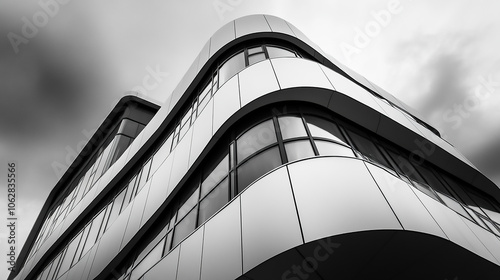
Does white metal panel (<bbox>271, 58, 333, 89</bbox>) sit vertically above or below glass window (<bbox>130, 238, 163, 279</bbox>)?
above

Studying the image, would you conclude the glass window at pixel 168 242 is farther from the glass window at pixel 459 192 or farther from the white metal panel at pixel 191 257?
the glass window at pixel 459 192

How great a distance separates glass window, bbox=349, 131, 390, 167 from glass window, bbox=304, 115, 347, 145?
694 mm

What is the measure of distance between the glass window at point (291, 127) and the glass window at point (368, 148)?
1.90m

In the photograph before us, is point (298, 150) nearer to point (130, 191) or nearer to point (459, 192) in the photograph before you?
point (459, 192)

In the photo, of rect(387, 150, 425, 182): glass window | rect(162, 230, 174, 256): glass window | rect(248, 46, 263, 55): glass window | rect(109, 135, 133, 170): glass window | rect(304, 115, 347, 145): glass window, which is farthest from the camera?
rect(109, 135, 133, 170): glass window

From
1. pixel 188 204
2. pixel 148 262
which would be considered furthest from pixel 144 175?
pixel 188 204

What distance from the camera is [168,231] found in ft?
30.4

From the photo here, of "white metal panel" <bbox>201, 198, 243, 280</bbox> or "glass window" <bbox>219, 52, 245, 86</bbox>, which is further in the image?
"glass window" <bbox>219, 52, 245, 86</bbox>

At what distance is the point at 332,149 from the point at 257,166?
190cm

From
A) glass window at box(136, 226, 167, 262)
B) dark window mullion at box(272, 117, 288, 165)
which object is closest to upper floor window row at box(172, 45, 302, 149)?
dark window mullion at box(272, 117, 288, 165)

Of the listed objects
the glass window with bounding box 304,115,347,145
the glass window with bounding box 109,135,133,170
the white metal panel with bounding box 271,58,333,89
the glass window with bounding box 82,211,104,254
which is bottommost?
the glass window with bounding box 304,115,347,145

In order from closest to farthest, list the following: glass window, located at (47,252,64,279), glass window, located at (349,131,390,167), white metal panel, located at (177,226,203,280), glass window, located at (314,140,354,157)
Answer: white metal panel, located at (177,226,203,280), glass window, located at (314,140,354,157), glass window, located at (349,131,390,167), glass window, located at (47,252,64,279)

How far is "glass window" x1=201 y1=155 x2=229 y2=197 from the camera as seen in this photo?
8219 mm

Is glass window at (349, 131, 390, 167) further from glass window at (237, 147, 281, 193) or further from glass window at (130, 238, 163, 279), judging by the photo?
glass window at (130, 238, 163, 279)
